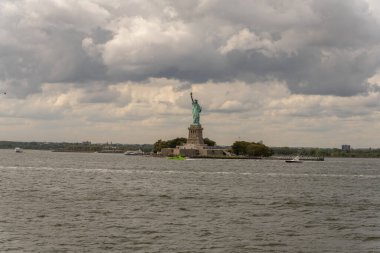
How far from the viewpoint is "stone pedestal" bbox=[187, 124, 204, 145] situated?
172250mm

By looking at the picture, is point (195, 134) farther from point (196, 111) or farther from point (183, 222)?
point (183, 222)

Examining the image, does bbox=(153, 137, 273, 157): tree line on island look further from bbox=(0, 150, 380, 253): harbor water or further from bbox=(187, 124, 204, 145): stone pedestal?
bbox=(0, 150, 380, 253): harbor water

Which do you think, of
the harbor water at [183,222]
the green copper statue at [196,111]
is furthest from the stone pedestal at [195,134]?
the harbor water at [183,222]

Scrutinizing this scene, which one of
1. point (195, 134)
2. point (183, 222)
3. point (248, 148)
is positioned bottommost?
point (183, 222)

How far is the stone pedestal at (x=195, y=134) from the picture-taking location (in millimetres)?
172250

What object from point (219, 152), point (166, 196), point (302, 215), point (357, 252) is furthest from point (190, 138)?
point (357, 252)

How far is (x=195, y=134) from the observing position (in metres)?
173

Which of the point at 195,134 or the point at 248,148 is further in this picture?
the point at 248,148

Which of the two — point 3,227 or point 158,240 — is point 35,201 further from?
point 158,240

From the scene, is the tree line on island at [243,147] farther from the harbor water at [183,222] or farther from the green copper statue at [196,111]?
the harbor water at [183,222]

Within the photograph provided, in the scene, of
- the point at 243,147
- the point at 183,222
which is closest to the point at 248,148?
the point at 243,147

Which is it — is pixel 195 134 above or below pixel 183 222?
above

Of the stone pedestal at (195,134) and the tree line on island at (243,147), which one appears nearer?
the stone pedestal at (195,134)

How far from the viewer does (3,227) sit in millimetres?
26828
